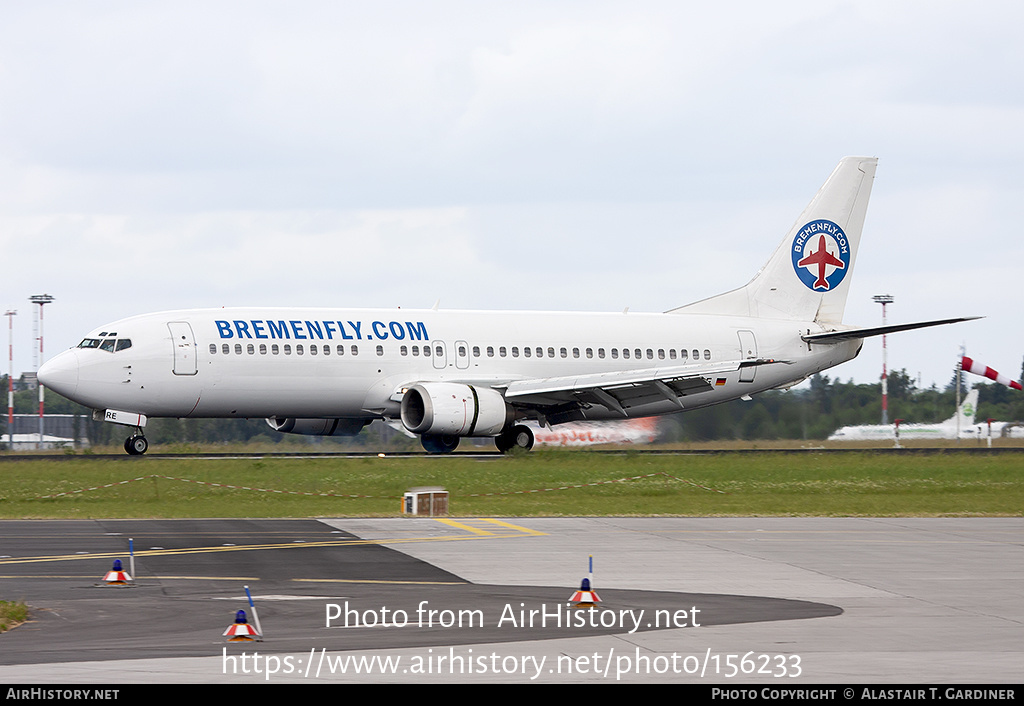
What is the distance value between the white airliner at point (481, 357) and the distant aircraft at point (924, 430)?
500 cm

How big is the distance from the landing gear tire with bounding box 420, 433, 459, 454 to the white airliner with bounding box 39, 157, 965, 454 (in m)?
0.06

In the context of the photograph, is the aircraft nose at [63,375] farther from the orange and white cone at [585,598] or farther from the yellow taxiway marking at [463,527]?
the orange and white cone at [585,598]

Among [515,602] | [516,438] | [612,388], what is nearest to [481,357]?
[516,438]

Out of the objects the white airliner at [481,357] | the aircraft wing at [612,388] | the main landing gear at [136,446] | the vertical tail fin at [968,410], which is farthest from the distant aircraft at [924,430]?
the main landing gear at [136,446]

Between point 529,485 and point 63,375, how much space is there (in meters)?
15.0

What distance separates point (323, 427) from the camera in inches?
1855

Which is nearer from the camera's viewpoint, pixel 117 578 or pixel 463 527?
pixel 117 578

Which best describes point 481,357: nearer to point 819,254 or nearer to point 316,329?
point 316,329

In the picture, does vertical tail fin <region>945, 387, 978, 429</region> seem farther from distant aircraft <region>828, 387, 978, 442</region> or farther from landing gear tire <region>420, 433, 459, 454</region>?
landing gear tire <region>420, 433, 459, 454</region>

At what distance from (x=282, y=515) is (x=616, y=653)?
52.0 ft

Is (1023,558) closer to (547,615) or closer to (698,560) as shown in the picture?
(698,560)

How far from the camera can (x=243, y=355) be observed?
41.4 meters

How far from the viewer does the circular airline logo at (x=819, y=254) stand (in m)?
51.7
